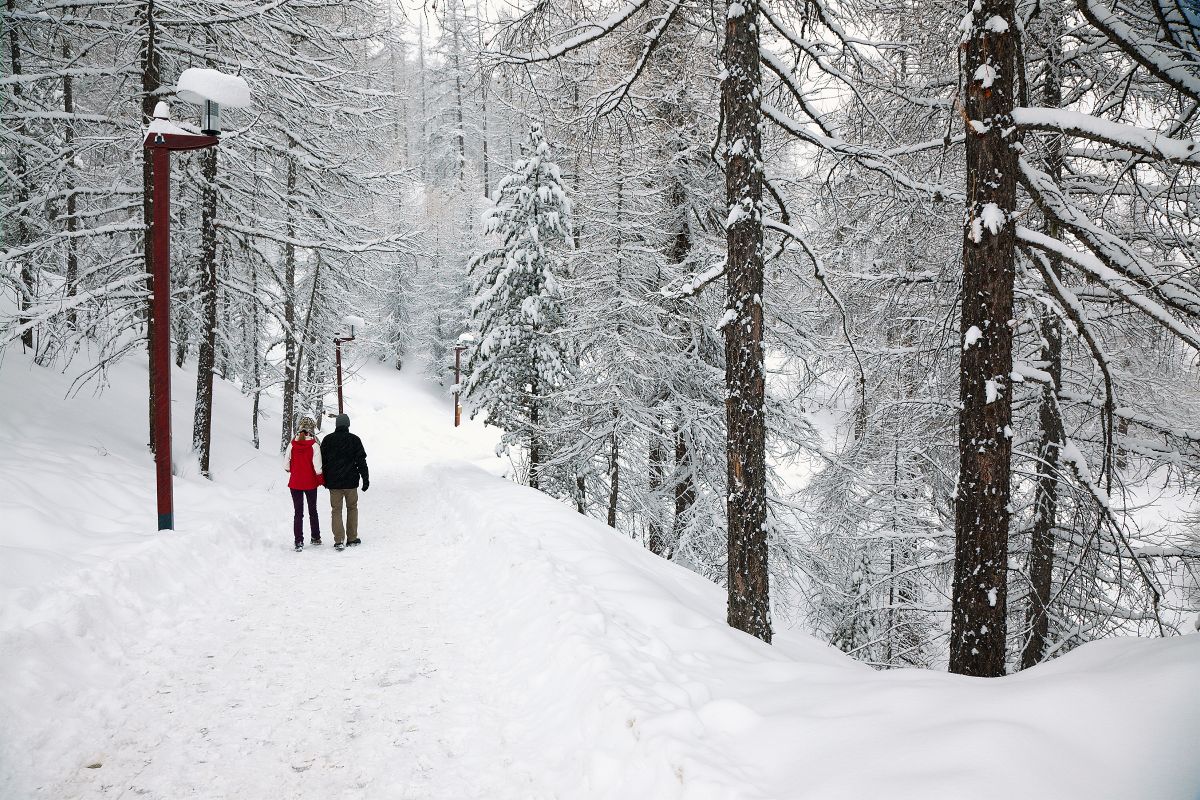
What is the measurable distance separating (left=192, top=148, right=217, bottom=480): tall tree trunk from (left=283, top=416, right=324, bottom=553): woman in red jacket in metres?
3.57

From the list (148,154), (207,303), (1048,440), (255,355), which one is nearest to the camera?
(1048,440)

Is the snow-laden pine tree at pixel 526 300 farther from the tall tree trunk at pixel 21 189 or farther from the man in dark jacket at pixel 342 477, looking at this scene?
the tall tree trunk at pixel 21 189

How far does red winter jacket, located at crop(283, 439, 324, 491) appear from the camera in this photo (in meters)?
8.98

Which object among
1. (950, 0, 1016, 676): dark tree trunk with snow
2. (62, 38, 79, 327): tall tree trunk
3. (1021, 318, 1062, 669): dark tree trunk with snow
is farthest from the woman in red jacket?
(1021, 318, 1062, 669): dark tree trunk with snow

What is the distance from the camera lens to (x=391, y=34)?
33.4ft

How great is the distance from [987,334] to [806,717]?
2987 millimetres

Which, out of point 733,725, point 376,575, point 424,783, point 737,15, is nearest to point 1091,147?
point 737,15

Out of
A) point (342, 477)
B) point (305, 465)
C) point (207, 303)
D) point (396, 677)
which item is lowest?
point (396, 677)

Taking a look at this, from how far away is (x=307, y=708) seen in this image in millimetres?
4086

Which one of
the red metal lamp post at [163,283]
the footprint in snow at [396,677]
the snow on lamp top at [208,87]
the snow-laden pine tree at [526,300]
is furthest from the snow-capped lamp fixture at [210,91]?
the snow-laden pine tree at [526,300]

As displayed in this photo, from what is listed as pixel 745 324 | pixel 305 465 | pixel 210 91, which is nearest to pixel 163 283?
pixel 210 91

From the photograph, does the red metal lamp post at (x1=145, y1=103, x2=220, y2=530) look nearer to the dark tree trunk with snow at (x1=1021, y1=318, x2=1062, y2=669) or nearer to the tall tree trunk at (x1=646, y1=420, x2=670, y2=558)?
the tall tree trunk at (x1=646, y1=420, x2=670, y2=558)

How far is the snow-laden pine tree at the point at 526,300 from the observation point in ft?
53.5

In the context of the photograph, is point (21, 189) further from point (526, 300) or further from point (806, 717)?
point (806, 717)
